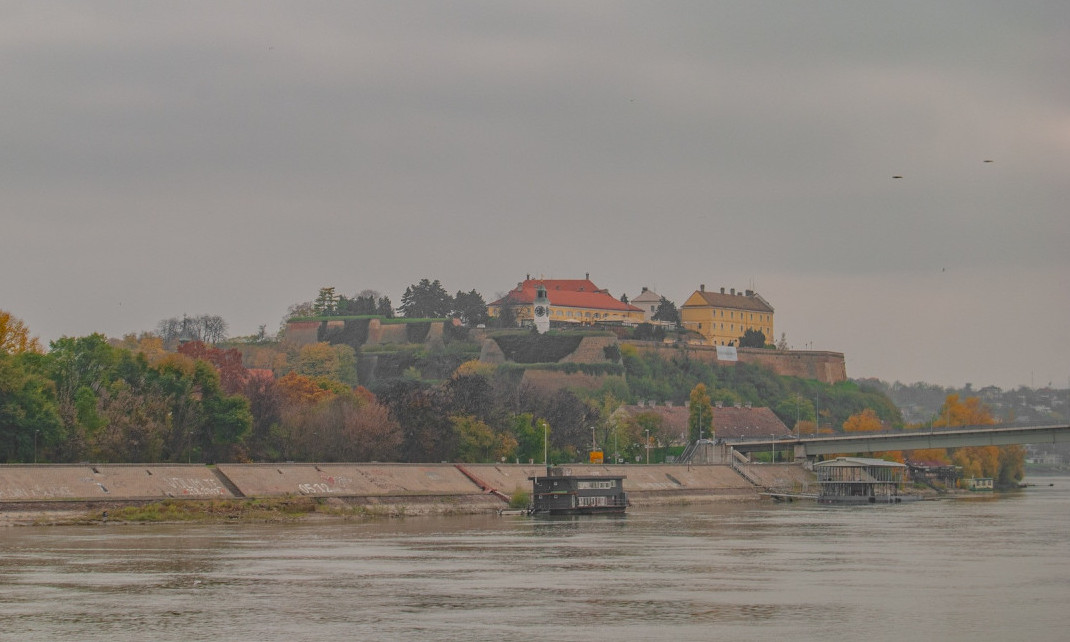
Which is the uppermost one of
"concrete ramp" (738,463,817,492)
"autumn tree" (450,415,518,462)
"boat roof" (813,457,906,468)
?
"autumn tree" (450,415,518,462)

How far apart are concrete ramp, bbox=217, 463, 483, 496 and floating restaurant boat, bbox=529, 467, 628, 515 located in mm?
5293

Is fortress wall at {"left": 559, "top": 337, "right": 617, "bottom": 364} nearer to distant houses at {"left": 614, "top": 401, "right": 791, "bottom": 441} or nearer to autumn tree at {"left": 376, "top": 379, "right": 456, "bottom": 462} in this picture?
distant houses at {"left": 614, "top": 401, "right": 791, "bottom": 441}

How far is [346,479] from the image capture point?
95.3 metres

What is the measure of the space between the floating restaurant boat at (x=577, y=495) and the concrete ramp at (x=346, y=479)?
17.4 feet

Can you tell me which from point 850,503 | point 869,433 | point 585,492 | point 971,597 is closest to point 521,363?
point 869,433

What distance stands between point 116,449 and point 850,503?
59691 mm

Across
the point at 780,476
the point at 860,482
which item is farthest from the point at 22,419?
the point at 780,476

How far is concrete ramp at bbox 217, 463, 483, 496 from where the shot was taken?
295ft

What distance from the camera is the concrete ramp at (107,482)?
78125 mm

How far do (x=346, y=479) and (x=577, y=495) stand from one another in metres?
14.0

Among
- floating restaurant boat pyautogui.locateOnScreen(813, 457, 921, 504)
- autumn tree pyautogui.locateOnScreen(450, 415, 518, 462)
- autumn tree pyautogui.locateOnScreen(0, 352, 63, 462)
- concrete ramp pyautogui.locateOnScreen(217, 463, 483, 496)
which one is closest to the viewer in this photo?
autumn tree pyautogui.locateOnScreen(0, 352, 63, 462)

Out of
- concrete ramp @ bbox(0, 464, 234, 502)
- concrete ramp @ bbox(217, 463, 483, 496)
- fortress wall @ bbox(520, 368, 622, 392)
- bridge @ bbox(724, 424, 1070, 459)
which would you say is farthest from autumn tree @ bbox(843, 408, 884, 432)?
concrete ramp @ bbox(0, 464, 234, 502)

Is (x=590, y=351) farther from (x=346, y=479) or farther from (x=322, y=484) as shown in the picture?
(x=322, y=484)

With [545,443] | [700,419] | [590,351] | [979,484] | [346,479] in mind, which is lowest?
[979,484]
